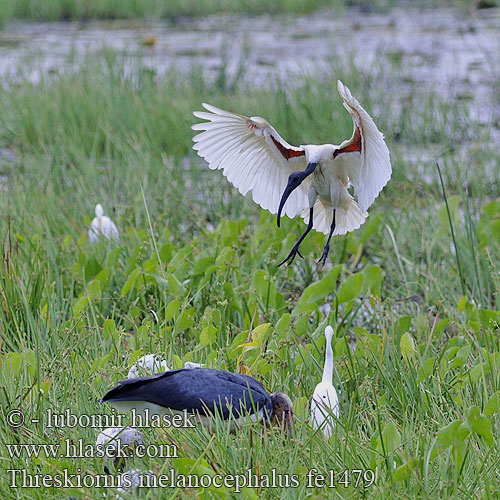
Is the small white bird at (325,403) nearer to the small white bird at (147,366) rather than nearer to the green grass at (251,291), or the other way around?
the green grass at (251,291)

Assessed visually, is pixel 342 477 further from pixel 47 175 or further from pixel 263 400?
pixel 47 175

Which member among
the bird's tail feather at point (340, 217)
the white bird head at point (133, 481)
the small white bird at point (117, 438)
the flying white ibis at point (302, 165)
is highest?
the flying white ibis at point (302, 165)

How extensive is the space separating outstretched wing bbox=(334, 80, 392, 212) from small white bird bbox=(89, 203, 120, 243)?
1690 millimetres

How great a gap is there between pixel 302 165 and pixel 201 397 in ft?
2.38

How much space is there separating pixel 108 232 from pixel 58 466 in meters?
1.89

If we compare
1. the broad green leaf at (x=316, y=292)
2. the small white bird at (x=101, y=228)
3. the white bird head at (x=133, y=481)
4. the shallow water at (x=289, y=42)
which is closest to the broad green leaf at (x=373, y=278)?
the broad green leaf at (x=316, y=292)

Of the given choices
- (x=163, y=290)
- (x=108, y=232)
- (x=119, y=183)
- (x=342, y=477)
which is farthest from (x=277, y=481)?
(x=119, y=183)

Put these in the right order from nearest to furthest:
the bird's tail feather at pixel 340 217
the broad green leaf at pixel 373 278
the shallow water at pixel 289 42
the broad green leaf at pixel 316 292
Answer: the bird's tail feather at pixel 340 217
the broad green leaf at pixel 316 292
the broad green leaf at pixel 373 278
the shallow water at pixel 289 42

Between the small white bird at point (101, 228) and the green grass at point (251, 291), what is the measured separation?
0.20 ft

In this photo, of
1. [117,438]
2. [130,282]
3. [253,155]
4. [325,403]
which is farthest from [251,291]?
[117,438]

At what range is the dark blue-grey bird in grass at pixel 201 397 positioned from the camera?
2.14m

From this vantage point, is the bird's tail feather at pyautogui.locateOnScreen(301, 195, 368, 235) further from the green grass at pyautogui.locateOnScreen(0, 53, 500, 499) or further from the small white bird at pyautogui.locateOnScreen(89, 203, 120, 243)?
the small white bird at pyautogui.locateOnScreen(89, 203, 120, 243)

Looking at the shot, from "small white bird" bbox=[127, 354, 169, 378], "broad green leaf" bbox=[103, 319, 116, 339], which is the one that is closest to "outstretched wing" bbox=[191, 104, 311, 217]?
"small white bird" bbox=[127, 354, 169, 378]

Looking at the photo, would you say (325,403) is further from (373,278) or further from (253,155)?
(373,278)
